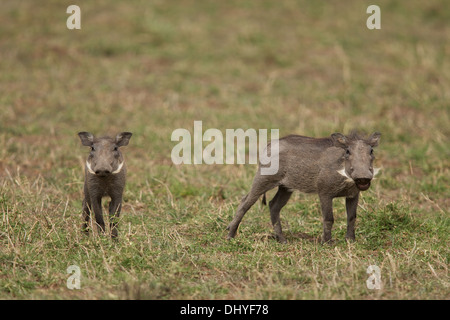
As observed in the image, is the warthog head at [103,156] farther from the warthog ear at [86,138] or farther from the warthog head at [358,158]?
the warthog head at [358,158]

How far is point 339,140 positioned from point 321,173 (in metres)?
0.35

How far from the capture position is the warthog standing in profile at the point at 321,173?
244 inches

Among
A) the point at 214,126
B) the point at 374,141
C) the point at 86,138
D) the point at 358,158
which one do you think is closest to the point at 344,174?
the point at 358,158

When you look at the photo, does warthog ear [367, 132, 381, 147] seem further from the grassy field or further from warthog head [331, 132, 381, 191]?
the grassy field

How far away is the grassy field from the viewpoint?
5.32 m

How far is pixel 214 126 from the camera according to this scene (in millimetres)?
10289

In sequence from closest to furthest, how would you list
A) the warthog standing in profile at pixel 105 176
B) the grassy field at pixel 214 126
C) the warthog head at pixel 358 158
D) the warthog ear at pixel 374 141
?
the grassy field at pixel 214 126
the warthog head at pixel 358 158
the warthog standing in profile at pixel 105 176
the warthog ear at pixel 374 141

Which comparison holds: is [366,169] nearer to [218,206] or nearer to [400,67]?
[218,206]

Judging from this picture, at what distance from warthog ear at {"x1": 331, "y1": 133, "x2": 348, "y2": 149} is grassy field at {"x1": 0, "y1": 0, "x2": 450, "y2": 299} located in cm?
87

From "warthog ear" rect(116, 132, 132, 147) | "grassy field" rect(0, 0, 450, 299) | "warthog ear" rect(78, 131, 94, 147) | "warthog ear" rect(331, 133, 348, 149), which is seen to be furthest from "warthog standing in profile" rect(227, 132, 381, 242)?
"warthog ear" rect(78, 131, 94, 147)

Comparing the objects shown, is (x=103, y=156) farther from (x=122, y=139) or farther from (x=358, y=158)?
(x=358, y=158)

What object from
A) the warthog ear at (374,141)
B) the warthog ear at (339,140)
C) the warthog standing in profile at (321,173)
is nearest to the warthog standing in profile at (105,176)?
the warthog standing in profile at (321,173)

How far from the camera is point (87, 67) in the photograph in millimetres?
12672

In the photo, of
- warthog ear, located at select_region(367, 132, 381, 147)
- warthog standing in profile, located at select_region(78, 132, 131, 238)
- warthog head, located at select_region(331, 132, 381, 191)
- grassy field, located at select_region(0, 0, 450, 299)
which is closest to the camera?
grassy field, located at select_region(0, 0, 450, 299)
